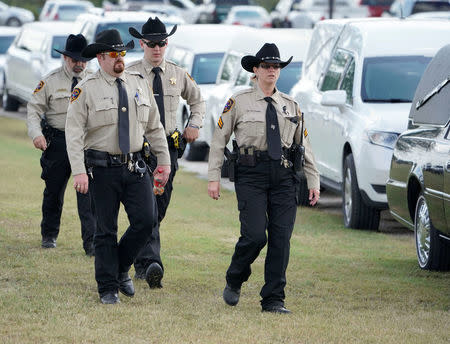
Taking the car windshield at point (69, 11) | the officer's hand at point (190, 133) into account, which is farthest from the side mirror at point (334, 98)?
the car windshield at point (69, 11)

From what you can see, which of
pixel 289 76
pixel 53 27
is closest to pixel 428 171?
pixel 289 76

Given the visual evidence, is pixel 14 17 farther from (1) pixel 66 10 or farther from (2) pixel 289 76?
(2) pixel 289 76

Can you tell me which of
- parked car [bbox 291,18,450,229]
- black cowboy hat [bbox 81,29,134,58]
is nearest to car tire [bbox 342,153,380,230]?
parked car [bbox 291,18,450,229]

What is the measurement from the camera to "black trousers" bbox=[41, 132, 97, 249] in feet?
31.1

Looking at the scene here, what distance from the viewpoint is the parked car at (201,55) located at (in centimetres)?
1794

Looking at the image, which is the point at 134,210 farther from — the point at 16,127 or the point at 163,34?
the point at 16,127

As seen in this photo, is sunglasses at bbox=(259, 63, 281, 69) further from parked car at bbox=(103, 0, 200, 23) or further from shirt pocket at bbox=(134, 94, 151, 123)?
parked car at bbox=(103, 0, 200, 23)

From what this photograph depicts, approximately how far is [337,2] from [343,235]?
33050mm

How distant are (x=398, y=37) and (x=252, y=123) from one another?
535 cm

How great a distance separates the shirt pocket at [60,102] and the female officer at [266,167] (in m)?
2.42

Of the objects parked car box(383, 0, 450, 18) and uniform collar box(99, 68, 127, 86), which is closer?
uniform collar box(99, 68, 127, 86)

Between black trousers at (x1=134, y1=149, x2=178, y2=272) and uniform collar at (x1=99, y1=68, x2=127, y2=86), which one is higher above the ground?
uniform collar at (x1=99, y1=68, x2=127, y2=86)

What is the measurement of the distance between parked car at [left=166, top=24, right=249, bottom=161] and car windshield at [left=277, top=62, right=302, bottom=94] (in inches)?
96.6

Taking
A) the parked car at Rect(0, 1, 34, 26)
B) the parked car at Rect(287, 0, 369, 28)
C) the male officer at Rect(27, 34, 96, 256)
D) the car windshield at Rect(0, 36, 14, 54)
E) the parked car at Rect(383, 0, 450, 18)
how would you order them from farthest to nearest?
the parked car at Rect(0, 1, 34, 26) → the parked car at Rect(287, 0, 369, 28) → the parked car at Rect(383, 0, 450, 18) → the car windshield at Rect(0, 36, 14, 54) → the male officer at Rect(27, 34, 96, 256)
